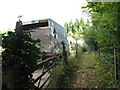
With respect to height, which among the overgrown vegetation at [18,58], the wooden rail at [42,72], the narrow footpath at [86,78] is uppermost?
the overgrown vegetation at [18,58]

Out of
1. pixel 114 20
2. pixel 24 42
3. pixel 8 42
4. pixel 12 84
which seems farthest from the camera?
pixel 114 20

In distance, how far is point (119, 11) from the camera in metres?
2.52

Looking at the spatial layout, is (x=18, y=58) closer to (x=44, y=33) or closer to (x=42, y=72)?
(x=42, y=72)

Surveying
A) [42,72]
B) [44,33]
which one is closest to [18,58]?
[42,72]

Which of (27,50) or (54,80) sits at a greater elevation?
(27,50)

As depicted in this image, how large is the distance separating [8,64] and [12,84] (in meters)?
0.31

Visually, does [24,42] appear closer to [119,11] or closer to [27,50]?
[27,50]

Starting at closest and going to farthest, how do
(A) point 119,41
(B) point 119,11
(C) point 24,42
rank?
(C) point 24,42 → (B) point 119,11 → (A) point 119,41

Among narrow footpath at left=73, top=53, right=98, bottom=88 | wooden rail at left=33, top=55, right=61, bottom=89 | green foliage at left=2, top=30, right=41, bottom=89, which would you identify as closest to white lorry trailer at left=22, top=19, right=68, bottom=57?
narrow footpath at left=73, top=53, right=98, bottom=88

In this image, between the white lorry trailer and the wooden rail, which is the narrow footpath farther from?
the white lorry trailer

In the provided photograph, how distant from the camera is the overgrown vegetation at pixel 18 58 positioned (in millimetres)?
1556

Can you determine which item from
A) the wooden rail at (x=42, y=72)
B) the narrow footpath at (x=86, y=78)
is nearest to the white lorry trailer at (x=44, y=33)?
the narrow footpath at (x=86, y=78)

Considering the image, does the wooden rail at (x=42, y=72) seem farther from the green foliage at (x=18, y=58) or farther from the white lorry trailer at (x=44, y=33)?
the white lorry trailer at (x=44, y=33)

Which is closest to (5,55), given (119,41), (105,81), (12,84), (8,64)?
(8,64)
